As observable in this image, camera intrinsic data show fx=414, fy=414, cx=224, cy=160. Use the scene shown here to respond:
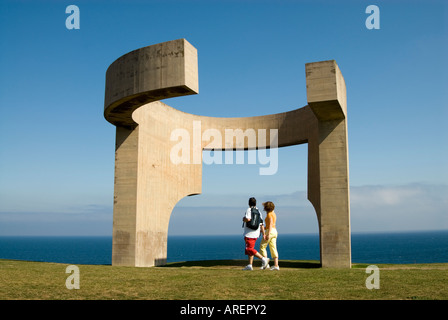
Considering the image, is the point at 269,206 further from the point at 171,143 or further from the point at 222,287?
the point at 171,143

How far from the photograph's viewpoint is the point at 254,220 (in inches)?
369

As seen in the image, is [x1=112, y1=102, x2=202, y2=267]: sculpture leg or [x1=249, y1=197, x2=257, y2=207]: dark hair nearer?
[x1=249, y1=197, x2=257, y2=207]: dark hair

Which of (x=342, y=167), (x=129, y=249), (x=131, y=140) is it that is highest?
(x=131, y=140)

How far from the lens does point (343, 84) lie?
12.8 m

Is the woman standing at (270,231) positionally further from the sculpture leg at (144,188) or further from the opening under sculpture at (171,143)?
the sculpture leg at (144,188)

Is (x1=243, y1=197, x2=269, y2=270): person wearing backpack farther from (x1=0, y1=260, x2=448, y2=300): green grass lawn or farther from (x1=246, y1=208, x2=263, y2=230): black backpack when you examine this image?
(x1=0, y1=260, x2=448, y2=300): green grass lawn

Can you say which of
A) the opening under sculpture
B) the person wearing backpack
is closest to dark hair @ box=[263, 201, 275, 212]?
the person wearing backpack

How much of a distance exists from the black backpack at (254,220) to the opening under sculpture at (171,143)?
3.48 metres

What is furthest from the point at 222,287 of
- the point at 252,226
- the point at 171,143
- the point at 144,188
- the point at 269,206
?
the point at 171,143

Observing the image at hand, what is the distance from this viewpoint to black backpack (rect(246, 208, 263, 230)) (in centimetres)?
936

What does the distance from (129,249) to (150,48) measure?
6.56 meters

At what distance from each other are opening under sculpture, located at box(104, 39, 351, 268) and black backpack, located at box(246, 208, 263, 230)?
3480 mm
